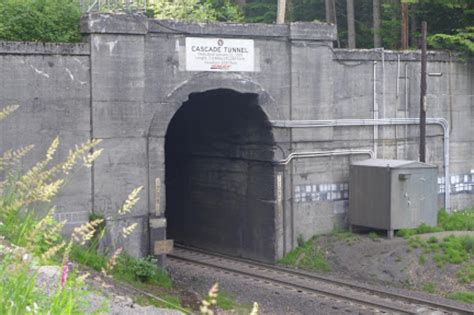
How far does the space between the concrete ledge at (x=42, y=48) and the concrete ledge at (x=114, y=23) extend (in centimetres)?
44

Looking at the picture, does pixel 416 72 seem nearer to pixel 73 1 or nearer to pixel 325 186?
pixel 325 186

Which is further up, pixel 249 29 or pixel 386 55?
pixel 249 29

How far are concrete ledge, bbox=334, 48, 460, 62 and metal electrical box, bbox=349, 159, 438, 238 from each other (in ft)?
9.94

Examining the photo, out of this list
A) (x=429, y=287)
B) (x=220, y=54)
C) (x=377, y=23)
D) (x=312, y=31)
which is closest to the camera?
(x=429, y=287)

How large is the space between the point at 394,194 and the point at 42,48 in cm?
930

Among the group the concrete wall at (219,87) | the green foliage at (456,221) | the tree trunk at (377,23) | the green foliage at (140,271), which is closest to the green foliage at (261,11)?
the tree trunk at (377,23)

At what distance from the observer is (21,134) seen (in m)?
17.3

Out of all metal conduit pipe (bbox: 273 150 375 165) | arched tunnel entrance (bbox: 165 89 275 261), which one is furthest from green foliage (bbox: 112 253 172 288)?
metal conduit pipe (bbox: 273 150 375 165)

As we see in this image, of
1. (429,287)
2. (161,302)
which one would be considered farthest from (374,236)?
(161,302)

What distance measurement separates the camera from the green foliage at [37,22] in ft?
58.4

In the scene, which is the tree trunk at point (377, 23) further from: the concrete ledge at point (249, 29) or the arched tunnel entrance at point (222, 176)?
the concrete ledge at point (249, 29)

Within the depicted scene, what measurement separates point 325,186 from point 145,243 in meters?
5.58

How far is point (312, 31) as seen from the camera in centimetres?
2139

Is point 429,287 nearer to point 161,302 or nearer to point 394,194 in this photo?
point 394,194
